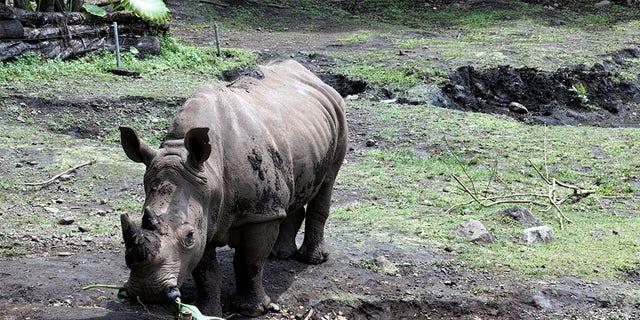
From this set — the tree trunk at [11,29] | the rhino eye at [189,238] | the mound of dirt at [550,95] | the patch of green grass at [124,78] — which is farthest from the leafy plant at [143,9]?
the rhino eye at [189,238]

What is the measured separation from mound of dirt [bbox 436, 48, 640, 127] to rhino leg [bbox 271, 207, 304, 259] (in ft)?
21.2

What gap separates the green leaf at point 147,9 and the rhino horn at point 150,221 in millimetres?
9392

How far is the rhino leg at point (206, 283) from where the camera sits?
17.4ft

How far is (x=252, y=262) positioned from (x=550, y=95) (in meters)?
9.38

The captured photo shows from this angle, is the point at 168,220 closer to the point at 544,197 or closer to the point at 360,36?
the point at 544,197

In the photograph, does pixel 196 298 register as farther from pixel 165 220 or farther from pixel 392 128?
pixel 392 128

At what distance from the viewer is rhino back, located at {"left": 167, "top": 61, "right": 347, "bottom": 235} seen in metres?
5.16

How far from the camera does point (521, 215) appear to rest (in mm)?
7988

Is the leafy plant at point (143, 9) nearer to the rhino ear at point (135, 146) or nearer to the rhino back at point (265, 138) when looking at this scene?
the rhino back at point (265, 138)

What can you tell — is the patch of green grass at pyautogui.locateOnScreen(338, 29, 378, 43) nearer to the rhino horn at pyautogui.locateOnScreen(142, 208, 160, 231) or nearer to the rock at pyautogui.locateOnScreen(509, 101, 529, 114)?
the rock at pyautogui.locateOnScreen(509, 101, 529, 114)

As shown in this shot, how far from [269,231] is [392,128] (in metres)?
5.85

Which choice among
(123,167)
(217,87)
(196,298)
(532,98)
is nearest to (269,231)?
(196,298)

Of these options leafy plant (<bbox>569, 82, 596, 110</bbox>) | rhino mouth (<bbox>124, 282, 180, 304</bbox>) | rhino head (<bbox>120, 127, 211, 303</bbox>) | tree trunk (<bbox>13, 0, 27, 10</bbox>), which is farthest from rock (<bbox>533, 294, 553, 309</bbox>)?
tree trunk (<bbox>13, 0, 27, 10</bbox>)

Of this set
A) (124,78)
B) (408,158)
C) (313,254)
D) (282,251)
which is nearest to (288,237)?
(282,251)
